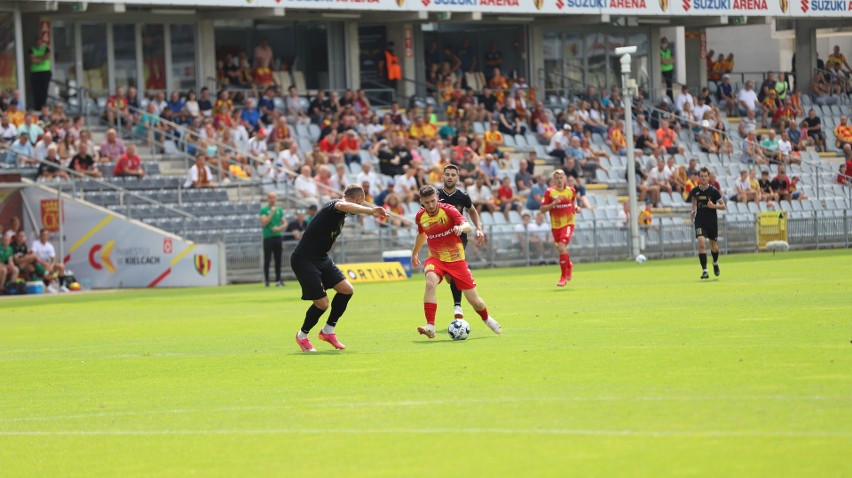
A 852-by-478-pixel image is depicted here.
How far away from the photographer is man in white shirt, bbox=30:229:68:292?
3309 cm

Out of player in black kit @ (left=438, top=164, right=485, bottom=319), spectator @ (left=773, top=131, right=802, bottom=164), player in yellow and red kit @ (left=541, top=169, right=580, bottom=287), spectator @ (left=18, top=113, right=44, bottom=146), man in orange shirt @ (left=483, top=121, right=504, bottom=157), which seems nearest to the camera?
player in black kit @ (left=438, top=164, right=485, bottom=319)

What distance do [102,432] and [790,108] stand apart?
44220 millimetres

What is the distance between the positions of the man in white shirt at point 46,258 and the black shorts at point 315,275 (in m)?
18.6

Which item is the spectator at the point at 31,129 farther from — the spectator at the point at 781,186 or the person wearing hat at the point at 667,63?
the person wearing hat at the point at 667,63

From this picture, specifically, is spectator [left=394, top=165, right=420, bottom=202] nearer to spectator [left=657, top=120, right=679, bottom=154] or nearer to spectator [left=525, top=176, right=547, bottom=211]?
spectator [left=525, top=176, right=547, bottom=211]

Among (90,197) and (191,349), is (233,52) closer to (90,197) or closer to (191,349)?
(90,197)

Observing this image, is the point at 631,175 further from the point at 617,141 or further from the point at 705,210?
the point at 705,210

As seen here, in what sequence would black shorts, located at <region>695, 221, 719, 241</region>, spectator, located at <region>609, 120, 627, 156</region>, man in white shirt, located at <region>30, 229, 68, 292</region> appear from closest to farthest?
black shorts, located at <region>695, 221, 719, 241</region> → man in white shirt, located at <region>30, 229, 68, 292</region> → spectator, located at <region>609, 120, 627, 156</region>

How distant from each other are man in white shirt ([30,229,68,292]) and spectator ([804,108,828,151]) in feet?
90.1

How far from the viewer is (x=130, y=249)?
34344 millimetres

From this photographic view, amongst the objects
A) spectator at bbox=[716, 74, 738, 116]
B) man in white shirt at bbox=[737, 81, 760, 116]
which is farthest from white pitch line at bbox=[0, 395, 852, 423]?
spectator at bbox=[716, 74, 738, 116]

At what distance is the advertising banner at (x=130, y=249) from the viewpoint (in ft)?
112

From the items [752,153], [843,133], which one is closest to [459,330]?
[752,153]

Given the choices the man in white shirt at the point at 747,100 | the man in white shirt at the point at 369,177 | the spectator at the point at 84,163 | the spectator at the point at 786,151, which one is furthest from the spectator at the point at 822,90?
the spectator at the point at 84,163
